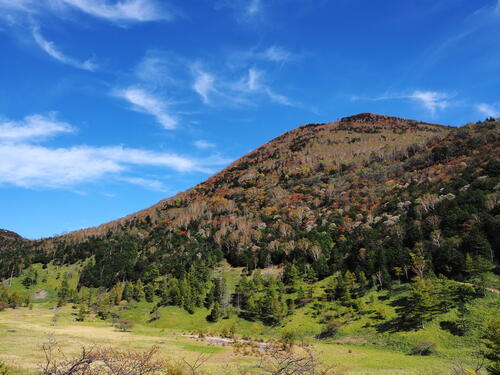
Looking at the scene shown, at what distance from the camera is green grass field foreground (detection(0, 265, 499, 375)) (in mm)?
29297

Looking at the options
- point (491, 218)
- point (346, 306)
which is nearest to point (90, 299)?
point (346, 306)

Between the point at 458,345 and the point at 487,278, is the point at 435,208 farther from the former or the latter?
the point at 458,345

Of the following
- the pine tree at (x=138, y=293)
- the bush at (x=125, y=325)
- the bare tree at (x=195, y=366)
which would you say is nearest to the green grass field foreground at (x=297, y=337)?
the bush at (x=125, y=325)

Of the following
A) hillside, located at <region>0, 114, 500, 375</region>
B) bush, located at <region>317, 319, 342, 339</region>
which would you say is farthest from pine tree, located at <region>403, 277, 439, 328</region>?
bush, located at <region>317, 319, 342, 339</region>

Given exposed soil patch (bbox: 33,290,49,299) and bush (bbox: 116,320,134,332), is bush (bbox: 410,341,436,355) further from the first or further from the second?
exposed soil patch (bbox: 33,290,49,299)

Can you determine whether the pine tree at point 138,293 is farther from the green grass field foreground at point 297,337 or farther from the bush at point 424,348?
the bush at point 424,348

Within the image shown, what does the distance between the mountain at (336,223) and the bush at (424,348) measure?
20821 mm

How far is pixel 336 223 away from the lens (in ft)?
332

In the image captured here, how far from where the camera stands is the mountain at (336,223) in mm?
66000

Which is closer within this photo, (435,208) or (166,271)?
(435,208)

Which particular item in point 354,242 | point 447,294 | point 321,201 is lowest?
point 447,294

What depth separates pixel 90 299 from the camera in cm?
8425

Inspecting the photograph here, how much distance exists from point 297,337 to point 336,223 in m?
54.7

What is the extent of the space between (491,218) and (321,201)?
74062 mm
